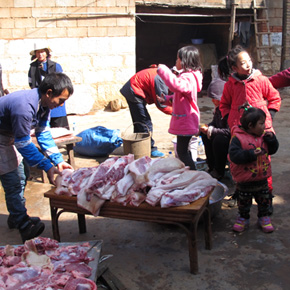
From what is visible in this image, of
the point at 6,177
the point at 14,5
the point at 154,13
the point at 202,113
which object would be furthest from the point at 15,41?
the point at 6,177

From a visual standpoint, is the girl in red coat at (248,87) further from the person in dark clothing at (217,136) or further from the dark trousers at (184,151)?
the dark trousers at (184,151)

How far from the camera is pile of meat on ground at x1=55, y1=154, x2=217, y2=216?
320cm

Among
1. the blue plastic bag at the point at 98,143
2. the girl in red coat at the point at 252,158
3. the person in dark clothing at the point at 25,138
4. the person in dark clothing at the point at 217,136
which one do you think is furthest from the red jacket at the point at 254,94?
the blue plastic bag at the point at 98,143

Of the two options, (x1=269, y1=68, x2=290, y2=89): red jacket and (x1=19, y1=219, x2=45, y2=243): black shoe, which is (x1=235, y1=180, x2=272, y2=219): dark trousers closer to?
(x1=269, y1=68, x2=290, y2=89): red jacket

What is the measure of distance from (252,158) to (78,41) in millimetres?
7988

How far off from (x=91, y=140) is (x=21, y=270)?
393 centimetres

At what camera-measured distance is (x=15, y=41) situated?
9.97 metres

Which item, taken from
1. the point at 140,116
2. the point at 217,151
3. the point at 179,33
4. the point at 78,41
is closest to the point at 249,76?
the point at 217,151

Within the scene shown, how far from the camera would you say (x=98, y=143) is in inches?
257

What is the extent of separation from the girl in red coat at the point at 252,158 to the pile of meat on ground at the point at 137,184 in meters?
0.49

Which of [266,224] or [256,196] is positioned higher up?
[256,196]

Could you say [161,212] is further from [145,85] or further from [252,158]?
[145,85]

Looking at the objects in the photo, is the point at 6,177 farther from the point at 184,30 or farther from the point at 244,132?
the point at 184,30

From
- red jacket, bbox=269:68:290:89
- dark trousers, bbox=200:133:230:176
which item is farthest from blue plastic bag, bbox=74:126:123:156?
red jacket, bbox=269:68:290:89
